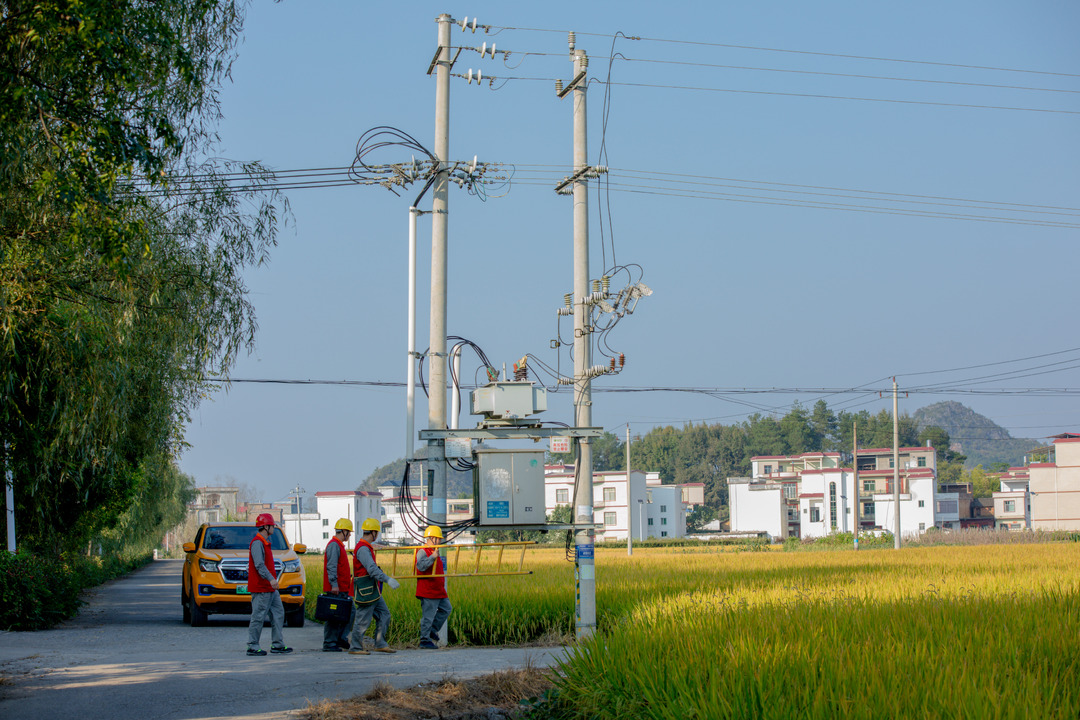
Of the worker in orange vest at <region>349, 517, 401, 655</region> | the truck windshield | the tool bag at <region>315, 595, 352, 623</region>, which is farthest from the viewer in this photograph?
the truck windshield

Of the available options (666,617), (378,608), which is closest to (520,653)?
(378,608)

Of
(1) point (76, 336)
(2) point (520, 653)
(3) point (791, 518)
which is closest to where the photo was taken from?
(1) point (76, 336)

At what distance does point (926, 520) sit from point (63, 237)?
100131 millimetres

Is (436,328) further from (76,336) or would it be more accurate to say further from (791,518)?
(791,518)

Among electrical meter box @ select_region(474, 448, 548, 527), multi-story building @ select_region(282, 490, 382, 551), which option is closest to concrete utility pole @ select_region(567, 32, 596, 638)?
electrical meter box @ select_region(474, 448, 548, 527)

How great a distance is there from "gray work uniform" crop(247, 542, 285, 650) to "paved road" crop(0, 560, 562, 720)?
323mm

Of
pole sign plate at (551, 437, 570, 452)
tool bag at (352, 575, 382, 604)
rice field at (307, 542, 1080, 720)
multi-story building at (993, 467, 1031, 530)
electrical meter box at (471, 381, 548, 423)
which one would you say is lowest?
multi-story building at (993, 467, 1031, 530)

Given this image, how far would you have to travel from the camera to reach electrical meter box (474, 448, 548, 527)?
13273mm

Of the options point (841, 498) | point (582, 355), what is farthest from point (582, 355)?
point (841, 498)

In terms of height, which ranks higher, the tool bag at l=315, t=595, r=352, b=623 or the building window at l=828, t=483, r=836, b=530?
the tool bag at l=315, t=595, r=352, b=623

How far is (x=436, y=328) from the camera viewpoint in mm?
14508

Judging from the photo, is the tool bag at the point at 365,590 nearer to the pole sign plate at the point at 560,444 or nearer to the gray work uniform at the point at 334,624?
the gray work uniform at the point at 334,624

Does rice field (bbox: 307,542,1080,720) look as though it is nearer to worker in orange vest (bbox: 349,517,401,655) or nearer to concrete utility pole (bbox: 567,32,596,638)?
concrete utility pole (bbox: 567,32,596,638)

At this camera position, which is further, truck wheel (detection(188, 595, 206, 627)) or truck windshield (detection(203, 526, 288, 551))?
truck windshield (detection(203, 526, 288, 551))
